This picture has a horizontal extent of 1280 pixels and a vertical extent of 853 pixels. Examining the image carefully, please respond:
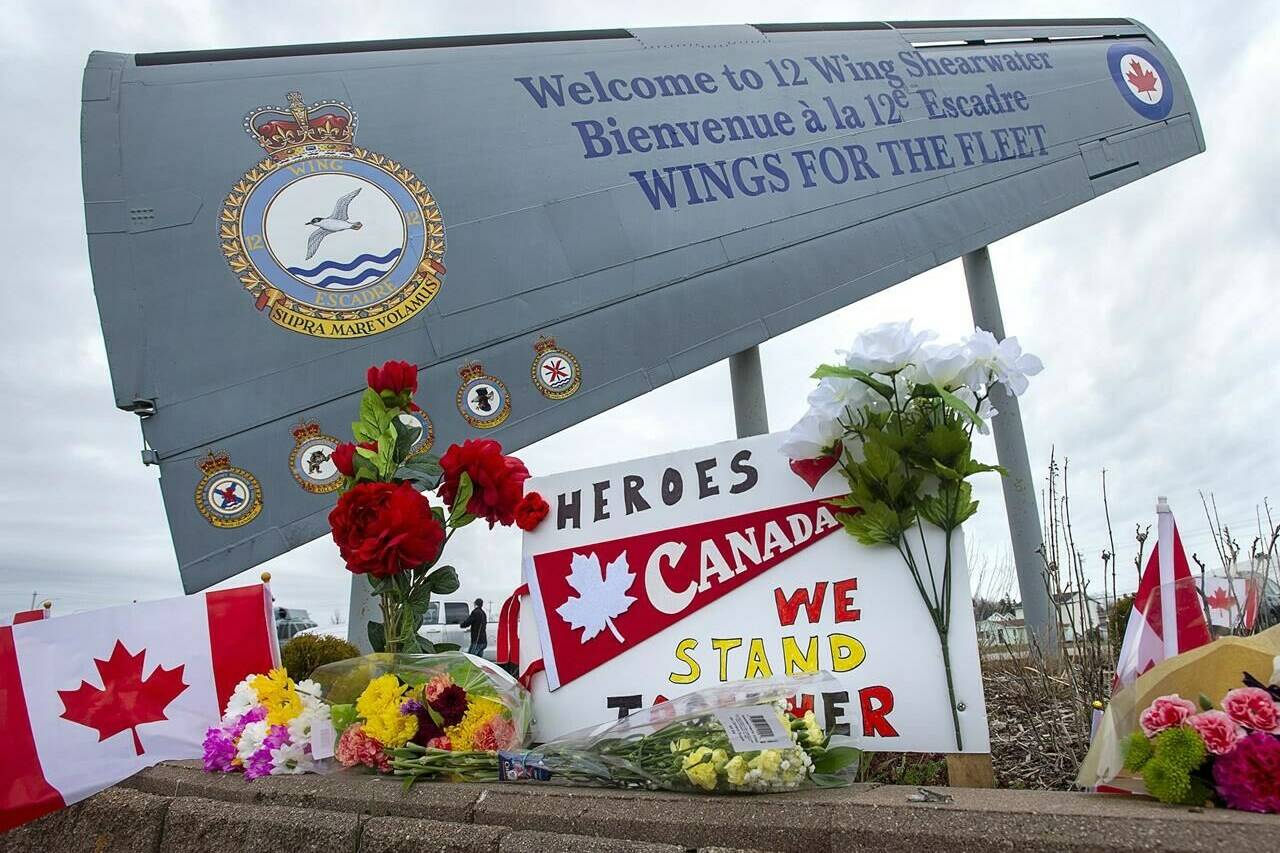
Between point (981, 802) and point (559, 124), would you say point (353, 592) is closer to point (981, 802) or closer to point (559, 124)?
point (559, 124)

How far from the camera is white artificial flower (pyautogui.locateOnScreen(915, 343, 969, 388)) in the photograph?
2.06m

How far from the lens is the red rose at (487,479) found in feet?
8.77

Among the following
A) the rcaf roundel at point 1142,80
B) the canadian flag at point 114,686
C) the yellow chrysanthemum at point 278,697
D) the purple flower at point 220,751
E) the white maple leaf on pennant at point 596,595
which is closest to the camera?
the white maple leaf on pennant at point 596,595

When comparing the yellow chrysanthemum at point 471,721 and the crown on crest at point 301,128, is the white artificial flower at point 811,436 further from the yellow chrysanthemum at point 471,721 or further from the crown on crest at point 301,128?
the crown on crest at point 301,128

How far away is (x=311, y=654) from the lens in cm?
602

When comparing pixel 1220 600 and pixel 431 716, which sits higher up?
pixel 1220 600

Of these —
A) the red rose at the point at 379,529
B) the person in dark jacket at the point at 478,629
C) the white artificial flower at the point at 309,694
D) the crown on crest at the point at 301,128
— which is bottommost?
the person in dark jacket at the point at 478,629

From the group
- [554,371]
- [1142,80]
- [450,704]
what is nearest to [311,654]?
[554,371]

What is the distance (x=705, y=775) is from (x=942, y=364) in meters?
1.07

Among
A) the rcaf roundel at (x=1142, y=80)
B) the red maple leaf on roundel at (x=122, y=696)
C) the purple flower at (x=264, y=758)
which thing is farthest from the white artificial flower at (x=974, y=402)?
the rcaf roundel at (x=1142, y=80)

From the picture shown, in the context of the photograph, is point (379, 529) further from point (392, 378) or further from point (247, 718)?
point (247, 718)

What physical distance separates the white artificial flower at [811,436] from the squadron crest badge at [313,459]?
3.73 metres

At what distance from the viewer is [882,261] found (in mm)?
7008

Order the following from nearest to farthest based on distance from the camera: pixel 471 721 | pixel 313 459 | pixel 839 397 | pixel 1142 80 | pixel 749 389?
pixel 839 397, pixel 471 721, pixel 313 459, pixel 749 389, pixel 1142 80
